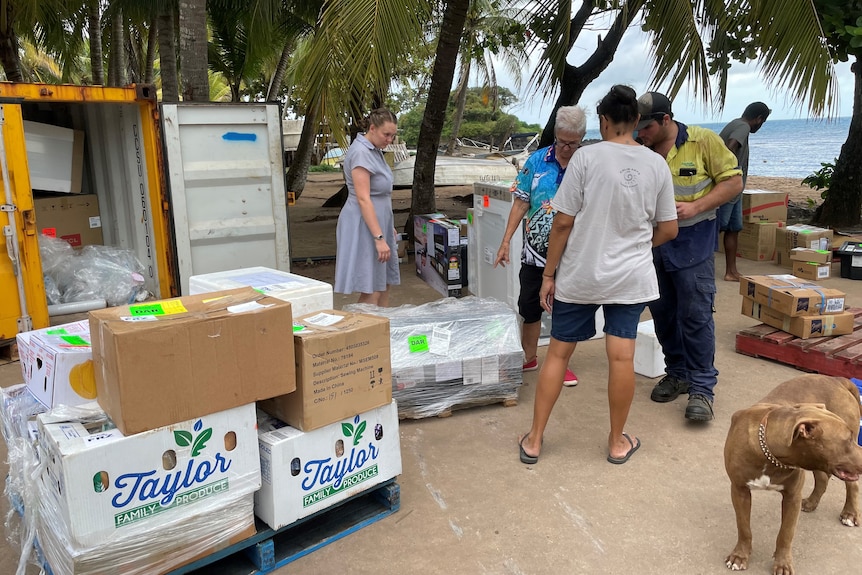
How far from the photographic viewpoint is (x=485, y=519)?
9.71 feet

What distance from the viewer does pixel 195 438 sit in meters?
2.37

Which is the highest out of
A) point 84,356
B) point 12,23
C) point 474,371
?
point 12,23

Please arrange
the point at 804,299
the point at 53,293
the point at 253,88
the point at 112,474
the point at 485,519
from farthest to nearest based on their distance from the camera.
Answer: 1. the point at 253,88
2. the point at 53,293
3. the point at 804,299
4. the point at 485,519
5. the point at 112,474

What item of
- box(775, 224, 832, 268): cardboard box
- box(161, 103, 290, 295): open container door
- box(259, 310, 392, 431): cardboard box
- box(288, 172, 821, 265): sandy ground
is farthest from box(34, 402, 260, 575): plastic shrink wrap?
box(775, 224, 832, 268): cardboard box

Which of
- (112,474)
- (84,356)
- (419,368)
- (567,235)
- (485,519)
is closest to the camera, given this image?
(112,474)

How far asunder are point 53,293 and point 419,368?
3.80 metres

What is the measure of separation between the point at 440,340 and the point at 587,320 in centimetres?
103

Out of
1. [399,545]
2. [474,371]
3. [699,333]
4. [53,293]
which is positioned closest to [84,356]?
[399,545]

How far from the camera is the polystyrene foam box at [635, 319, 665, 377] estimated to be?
15.3ft

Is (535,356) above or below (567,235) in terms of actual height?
below

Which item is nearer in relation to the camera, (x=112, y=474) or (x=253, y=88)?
(x=112, y=474)

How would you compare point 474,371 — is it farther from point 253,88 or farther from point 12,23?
point 253,88

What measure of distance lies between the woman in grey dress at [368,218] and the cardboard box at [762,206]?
229 inches

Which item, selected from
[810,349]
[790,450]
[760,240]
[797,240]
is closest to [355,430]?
[790,450]
